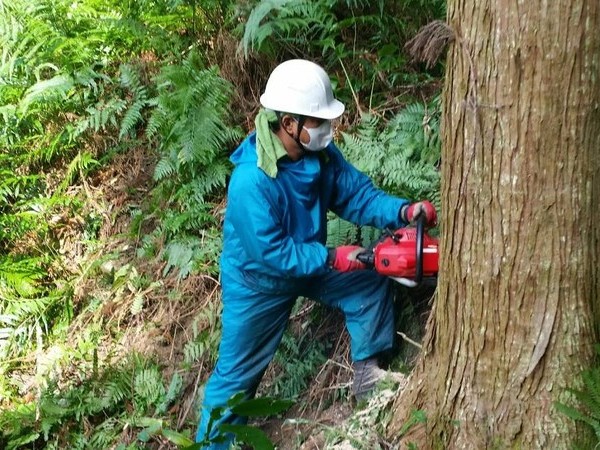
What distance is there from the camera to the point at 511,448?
249 cm

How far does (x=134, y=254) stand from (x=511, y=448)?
401 centimetres

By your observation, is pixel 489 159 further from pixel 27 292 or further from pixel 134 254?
pixel 27 292

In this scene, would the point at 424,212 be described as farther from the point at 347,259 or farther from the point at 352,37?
the point at 352,37

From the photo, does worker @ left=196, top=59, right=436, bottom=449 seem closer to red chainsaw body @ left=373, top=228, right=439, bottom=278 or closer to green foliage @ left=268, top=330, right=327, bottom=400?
red chainsaw body @ left=373, top=228, right=439, bottom=278

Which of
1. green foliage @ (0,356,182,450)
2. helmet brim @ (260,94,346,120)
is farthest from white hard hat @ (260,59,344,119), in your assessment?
green foliage @ (0,356,182,450)

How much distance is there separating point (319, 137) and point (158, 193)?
275 centimetres

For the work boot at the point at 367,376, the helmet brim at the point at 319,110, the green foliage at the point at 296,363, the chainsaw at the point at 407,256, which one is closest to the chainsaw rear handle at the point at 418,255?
the chainsaw at the point at 407,256

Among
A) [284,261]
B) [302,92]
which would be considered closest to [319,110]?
[302,92]

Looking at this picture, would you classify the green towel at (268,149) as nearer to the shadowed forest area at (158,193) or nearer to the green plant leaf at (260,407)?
the shadowed forest area at (158,193)

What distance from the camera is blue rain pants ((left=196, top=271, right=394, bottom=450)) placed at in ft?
11.5

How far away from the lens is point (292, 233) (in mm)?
3447

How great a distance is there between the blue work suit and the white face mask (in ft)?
0.31

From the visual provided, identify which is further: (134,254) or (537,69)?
(134,254)

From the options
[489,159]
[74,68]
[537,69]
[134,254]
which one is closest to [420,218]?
[489,159]
